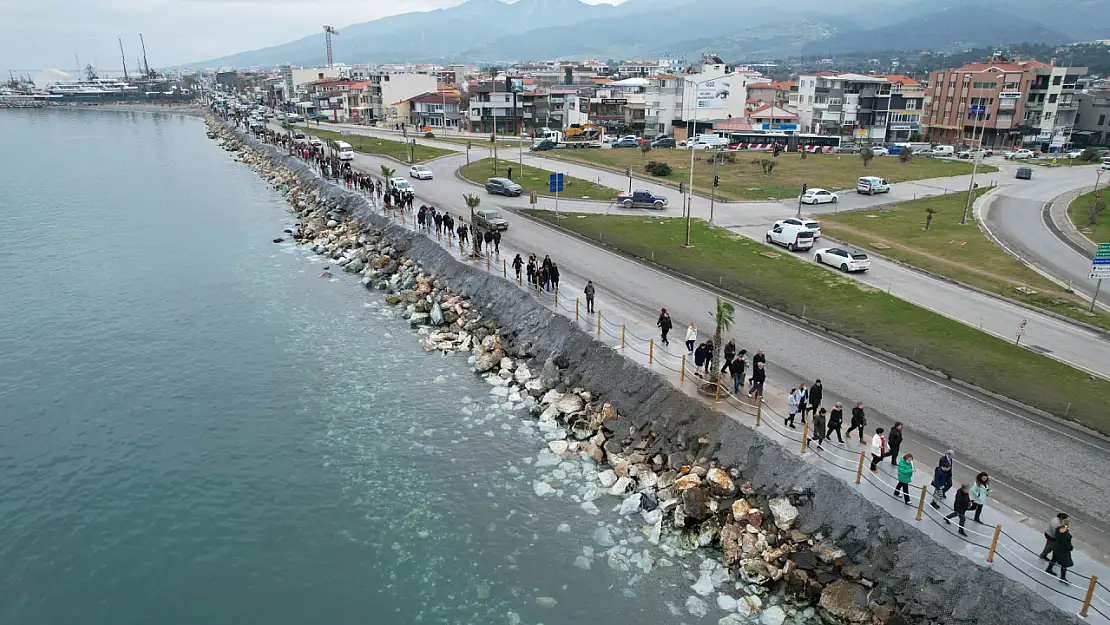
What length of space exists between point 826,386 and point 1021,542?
7.92 m

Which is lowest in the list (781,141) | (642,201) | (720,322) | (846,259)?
(846,259)

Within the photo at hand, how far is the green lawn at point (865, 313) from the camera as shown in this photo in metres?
21.8

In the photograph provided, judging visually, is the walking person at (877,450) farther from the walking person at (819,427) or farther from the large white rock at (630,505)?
the large white rock at (630,505)

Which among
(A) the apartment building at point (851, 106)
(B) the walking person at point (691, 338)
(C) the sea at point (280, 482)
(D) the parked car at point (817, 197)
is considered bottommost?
(C) the sea at point (280, 482)

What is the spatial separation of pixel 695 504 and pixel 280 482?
41.8 feet

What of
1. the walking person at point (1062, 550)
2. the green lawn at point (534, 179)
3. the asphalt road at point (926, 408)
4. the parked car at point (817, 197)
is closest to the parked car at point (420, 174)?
the green lawn at point (534, 179)

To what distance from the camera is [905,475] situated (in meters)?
16.1

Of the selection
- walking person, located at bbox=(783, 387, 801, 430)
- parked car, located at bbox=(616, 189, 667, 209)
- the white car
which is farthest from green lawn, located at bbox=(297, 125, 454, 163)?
walking person, located at bbox=(783, 387, 801, 430)

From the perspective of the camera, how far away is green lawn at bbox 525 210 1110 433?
21.8 meters

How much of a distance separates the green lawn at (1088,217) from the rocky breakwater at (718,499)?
38035mm

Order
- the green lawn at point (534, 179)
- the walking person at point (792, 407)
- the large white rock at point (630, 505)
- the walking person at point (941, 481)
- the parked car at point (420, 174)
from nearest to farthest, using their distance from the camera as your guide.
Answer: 1. the walking person at point (941, 481)
2. the walking person at point (792, 407)
3. the large white rock at point (630, 505)
4. the green lawn at point (534, 179)
5. the parked car at point (420, 174)

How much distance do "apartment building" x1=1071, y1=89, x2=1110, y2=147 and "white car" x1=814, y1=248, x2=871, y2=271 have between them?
102m

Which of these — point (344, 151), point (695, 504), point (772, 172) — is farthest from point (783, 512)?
point (344, 151)

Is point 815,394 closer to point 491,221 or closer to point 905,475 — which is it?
point 905,475
